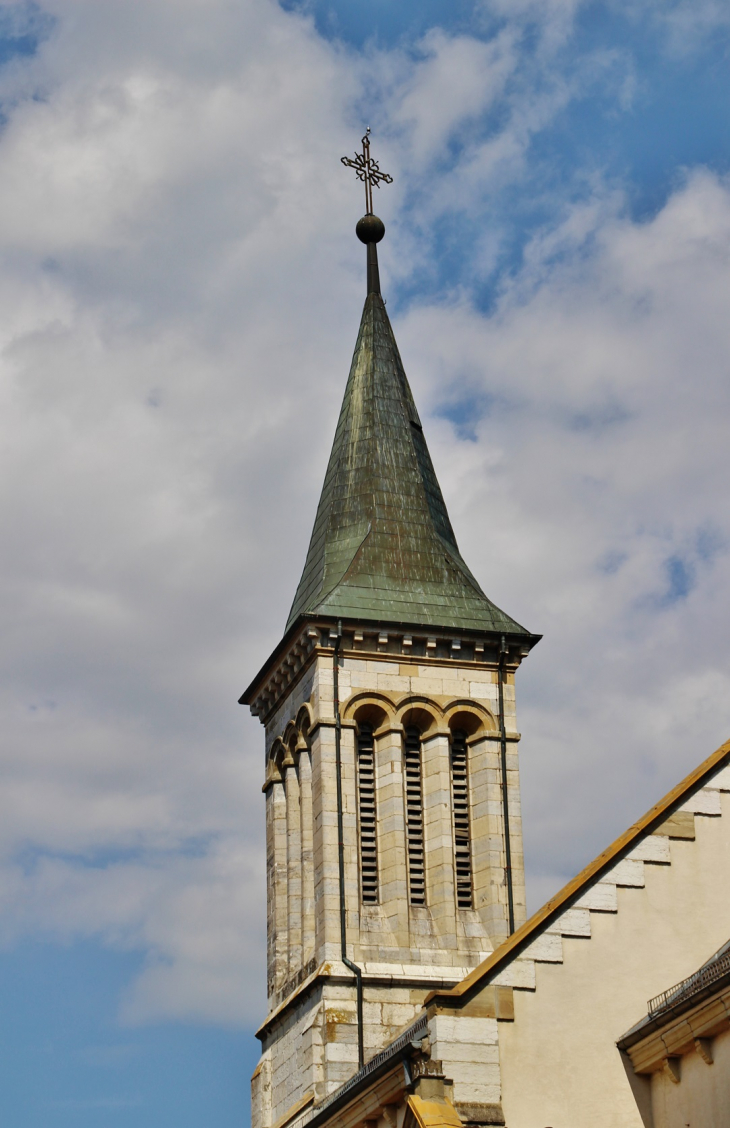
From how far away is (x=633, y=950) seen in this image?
22.3m

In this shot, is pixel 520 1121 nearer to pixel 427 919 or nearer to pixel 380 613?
pixel 427 919

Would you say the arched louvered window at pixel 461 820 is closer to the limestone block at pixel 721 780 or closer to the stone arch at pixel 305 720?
the stone arch at pixel 305 720

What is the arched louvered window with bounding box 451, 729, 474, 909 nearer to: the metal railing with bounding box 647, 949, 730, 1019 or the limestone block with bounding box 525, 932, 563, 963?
the limestone block with bounding box 525, 932, 563, 963

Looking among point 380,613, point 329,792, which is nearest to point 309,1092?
point 329,792

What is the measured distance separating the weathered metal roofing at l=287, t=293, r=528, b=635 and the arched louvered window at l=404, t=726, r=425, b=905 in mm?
2441

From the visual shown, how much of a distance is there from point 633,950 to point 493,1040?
83.1 inches

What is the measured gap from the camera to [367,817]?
36344 mm

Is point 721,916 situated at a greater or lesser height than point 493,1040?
greater

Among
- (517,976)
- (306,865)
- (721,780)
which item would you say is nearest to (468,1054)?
(517,976)

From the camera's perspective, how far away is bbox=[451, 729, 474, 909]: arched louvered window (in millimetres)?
36125

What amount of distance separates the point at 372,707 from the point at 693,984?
16620 millimetres

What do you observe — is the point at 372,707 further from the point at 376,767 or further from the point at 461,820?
the point at 461,820

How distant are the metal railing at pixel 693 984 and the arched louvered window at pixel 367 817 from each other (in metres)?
14.0

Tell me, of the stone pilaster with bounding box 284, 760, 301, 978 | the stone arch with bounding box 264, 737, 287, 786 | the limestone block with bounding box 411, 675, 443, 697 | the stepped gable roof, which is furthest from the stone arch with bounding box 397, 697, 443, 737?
the stepped gable roof
